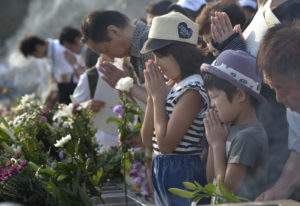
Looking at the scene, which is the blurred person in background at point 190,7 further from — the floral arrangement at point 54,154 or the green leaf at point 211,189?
the green leaf at point 211,189

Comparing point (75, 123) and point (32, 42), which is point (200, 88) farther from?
point (32, 42)

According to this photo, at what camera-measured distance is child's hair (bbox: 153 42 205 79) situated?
256 cm

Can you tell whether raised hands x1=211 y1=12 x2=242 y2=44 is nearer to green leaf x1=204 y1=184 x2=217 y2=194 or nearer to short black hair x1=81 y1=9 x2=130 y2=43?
green leaf x1=204 y1=184 x2=217 y2=194

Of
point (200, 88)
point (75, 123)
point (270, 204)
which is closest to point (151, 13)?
point (75, 123)

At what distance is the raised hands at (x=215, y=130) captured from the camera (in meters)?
2.09

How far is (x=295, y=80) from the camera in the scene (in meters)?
1.63

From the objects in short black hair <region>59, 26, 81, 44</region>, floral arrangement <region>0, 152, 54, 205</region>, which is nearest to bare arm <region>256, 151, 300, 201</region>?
floral arrangement <region>0, 152, 54, 205</region>

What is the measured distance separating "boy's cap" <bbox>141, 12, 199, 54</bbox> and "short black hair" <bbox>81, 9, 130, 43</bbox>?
79 centimetres

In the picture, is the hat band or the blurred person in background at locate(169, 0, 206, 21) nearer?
the hat band

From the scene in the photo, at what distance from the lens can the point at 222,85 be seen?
210 centimetres

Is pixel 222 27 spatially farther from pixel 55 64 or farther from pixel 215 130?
pixel 55 64

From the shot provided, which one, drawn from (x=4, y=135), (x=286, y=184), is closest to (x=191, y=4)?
(x=4, y=135)

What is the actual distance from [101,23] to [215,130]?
1563 mm

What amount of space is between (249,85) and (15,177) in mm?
1161
